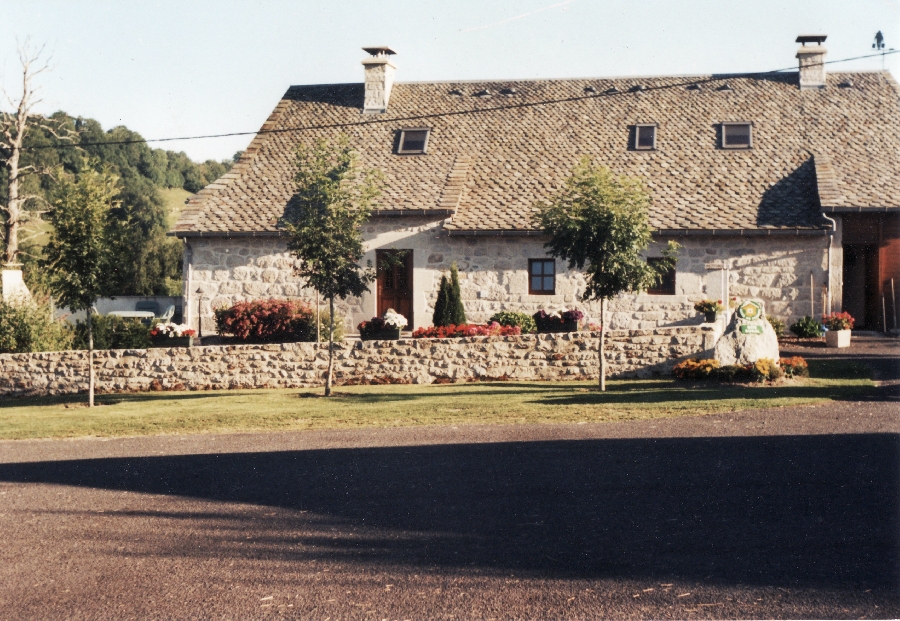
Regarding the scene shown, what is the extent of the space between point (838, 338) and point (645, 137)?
8522mm

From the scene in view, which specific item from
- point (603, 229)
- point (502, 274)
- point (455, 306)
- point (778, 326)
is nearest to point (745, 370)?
point (603, 229)

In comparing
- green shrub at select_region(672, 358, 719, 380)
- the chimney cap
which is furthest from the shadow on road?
the chimney cap

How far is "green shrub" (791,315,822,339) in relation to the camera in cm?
2282

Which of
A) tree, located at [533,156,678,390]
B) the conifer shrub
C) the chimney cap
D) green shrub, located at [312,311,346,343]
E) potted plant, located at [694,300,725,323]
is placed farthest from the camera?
the chimney cap

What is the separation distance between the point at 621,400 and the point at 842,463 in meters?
6.26

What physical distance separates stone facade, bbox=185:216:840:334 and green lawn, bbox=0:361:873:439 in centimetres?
504

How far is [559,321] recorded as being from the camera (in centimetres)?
2034

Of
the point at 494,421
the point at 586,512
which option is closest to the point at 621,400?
the point at 494,421

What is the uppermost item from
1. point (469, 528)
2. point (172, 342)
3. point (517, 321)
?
point (517, 321)

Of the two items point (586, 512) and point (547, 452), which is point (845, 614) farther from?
point (547, 452)

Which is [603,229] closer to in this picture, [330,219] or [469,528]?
[330,219]

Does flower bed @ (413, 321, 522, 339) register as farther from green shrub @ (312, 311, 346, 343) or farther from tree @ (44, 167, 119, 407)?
tree @ (44, 167, 119, 407)

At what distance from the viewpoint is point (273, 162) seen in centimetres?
2752

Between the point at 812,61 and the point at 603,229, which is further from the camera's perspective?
the point at 812,61
